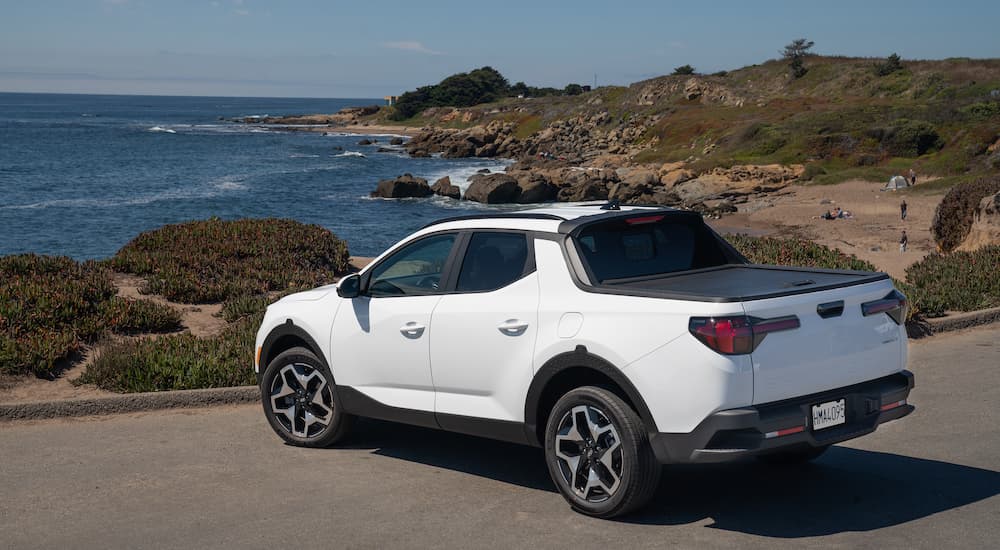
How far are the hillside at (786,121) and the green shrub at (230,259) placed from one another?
38021 millimetres

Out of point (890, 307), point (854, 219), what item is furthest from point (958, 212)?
point (854, 219)

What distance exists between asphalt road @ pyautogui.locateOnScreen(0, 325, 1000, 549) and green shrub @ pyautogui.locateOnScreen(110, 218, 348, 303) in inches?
191

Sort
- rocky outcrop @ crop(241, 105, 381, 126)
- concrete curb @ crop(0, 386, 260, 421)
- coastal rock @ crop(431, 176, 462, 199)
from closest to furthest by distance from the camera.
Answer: concrete curb @ crop(0, 386, 260, 421) → coastal rock @ crop(431, 176, 462, 199) → rocky outcrop @ crop(241, 105, 381, 126)

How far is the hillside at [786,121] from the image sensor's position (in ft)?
194

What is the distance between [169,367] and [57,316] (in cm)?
222

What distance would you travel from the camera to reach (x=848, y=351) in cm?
578

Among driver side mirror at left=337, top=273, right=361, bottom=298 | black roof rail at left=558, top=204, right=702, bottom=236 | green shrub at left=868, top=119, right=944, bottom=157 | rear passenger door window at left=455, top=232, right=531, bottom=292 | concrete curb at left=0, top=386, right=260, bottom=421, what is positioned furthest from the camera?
green shrub at left=868, top=119, right=944, bottom=157

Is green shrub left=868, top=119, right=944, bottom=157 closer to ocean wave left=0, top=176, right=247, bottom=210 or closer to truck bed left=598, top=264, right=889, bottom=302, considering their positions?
ocean wave left=0, top=176, right=247, bottom=210

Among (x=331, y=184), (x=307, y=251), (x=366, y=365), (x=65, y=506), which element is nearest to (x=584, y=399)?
(x=366, y=365)

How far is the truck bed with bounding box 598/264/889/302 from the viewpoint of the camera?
18.1 ft

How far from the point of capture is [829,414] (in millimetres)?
5684

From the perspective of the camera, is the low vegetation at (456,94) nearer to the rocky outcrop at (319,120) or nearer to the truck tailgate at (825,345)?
the rocky outcrop at (319,120)

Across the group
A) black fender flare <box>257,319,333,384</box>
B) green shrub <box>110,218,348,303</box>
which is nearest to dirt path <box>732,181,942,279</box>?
green shrub <box>110,218,348,303</box>

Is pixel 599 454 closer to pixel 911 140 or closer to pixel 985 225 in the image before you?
pixel 985 225
